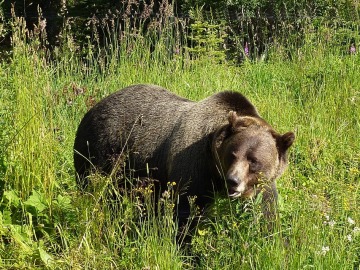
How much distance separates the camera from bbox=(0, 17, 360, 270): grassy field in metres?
4.11

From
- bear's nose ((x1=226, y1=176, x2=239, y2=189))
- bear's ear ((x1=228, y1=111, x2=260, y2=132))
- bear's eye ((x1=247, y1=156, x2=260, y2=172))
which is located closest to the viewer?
bear's nose ((x1=226, y1=176, x2=239, y2=189))

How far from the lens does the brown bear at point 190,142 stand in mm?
4723

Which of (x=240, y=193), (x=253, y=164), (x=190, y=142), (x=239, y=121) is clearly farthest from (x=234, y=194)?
(x=190, y=142)

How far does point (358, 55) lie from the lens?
8273 mm

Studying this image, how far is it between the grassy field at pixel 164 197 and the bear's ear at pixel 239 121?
54 cm

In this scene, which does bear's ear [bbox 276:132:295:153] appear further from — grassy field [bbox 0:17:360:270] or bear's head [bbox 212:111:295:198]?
grassy field [bbox 0:17:360:270]

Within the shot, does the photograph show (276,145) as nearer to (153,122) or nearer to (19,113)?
(153,122)

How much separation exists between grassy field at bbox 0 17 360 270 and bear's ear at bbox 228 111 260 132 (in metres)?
0.54

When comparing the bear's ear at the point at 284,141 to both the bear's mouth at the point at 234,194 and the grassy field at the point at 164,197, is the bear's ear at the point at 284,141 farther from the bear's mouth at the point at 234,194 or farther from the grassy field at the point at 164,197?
the bear's mouth at the point at 234,194

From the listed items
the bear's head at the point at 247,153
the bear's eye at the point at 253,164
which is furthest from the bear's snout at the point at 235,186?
the bear's eye at the point at 253,164

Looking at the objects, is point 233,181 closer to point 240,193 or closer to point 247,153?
point 240,193

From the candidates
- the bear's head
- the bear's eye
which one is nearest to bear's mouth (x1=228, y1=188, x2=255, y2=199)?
the bear's head

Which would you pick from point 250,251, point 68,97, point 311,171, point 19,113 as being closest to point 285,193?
Result: point 311,171

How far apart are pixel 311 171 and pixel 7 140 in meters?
2.71
